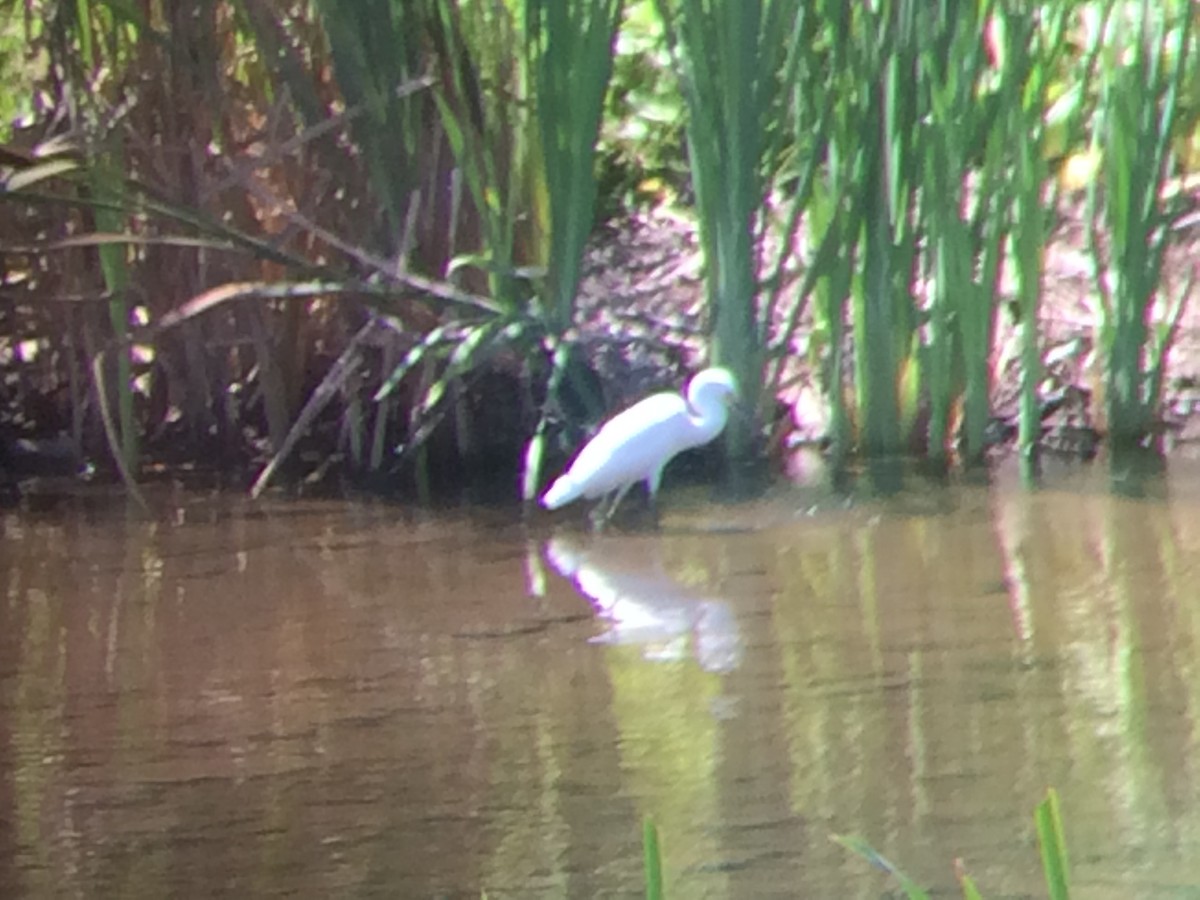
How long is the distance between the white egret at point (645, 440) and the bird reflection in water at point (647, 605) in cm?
14

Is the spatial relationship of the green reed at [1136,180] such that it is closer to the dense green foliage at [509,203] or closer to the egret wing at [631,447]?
the dense green foliage at [509,203]

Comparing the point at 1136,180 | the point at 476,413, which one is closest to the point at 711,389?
the point at 476,413

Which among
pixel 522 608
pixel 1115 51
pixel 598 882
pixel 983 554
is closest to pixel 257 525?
pixel 522 608

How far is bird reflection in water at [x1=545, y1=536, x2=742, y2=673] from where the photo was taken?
288 centimetres

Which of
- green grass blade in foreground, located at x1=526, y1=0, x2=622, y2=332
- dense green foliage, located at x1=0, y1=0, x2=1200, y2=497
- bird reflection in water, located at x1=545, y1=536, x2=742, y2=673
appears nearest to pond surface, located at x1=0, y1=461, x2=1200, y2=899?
bird reflection in water, located at x1=545, y1=536, x2=742, y2=673

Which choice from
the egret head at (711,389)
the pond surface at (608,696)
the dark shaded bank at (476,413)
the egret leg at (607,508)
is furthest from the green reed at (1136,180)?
the egret leg at (607,508)

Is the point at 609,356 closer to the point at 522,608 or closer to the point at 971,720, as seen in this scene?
the point at 522,608

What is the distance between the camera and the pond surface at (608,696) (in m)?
2.07

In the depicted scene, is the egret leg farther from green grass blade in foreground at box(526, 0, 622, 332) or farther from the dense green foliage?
green grass blade in foreground at box(526, 0, 622, 332)

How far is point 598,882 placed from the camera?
6.54 ft

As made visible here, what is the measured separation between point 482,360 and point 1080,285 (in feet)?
4.71

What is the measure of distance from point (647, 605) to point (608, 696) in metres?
0.55

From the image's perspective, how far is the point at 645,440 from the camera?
3895mm

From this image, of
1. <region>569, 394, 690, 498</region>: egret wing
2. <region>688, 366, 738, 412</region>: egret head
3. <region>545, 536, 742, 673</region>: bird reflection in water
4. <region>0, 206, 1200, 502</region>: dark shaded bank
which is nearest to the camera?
<region>545, 536, 742, 673</region>: bird reflection in water
